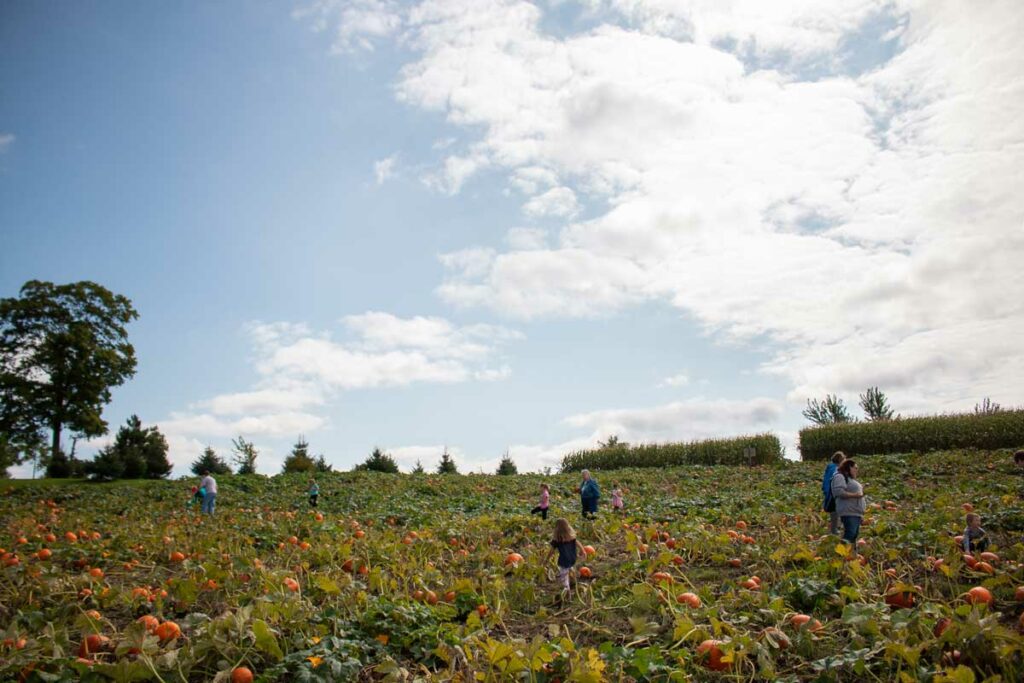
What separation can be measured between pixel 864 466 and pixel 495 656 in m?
24.1

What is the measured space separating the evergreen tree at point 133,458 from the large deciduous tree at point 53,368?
2.00 m

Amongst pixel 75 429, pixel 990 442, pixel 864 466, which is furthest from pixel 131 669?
pixel 75 429

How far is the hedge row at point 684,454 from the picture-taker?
3591cm

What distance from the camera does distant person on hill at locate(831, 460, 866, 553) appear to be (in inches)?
394

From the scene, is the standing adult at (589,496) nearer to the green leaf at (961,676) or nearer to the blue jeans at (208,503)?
the green leaf at (961,676)

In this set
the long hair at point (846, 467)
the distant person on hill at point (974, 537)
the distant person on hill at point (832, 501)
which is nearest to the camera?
the distant person on hill at point (974, 537)

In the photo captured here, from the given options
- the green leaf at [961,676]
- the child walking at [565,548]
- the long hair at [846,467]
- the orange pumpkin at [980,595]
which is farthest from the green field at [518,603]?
the long hair at [846,467]

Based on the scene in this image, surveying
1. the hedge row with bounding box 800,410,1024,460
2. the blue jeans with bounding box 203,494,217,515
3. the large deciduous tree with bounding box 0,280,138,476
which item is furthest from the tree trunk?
the hedge row with bounding box 800,410,1024,460

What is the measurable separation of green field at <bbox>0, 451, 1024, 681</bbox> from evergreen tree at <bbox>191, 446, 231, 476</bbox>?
25679 millimetres

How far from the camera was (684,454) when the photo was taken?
3775 centimetres

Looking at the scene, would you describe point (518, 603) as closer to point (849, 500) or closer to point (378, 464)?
point (849, 500)

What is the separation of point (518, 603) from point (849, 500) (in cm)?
576

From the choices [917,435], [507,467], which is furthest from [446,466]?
[917,435]

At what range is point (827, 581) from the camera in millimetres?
7445
